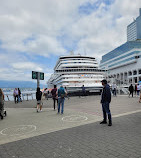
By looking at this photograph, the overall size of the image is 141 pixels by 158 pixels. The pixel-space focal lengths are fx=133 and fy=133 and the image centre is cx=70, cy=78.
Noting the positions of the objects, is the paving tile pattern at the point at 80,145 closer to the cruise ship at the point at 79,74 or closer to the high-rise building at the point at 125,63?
the cruise ship at the point at 79,74

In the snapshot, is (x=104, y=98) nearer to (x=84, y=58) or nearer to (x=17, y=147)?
(x=17, y=147)

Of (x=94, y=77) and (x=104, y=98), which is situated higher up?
(x=94, y=77)

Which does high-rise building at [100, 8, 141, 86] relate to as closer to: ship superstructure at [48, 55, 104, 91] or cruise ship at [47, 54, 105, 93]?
ship superstructure at [48, 55, 104, 91]

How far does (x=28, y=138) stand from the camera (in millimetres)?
4410

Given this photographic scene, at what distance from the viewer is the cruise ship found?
95.2 feet

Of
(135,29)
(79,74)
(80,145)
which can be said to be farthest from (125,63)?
(135,29)

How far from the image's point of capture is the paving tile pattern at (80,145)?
3.18m

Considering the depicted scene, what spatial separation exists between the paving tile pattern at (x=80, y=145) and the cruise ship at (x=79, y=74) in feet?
77.9

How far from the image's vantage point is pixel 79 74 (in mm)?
32125

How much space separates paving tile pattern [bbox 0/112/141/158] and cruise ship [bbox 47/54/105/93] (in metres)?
23.7

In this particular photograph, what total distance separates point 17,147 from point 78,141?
1733mm

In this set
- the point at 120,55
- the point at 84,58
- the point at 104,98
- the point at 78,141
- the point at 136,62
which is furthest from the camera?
the point at 120,55

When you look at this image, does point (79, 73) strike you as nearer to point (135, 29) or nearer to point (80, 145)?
point (80, 145)

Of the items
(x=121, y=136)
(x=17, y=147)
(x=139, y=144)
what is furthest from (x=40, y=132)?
(x=139, y=144)
